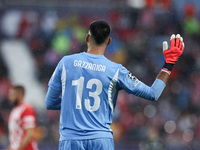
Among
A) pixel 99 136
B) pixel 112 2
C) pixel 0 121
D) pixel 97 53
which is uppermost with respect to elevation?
pixel 112 2

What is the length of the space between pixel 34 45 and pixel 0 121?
313cm

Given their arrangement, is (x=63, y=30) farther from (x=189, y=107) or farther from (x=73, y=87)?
(x=73, y=87)

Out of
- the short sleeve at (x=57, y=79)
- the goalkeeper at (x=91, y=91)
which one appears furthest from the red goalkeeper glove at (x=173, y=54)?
the short sleeve at (x=57, y=79)

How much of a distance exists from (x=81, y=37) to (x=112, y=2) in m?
1.65

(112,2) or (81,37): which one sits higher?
(112,2)

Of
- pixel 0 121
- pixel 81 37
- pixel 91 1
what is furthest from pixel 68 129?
pixel 91 1

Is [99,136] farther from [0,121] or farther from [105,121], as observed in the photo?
[0,121]

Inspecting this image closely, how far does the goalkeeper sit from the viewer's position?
304cm

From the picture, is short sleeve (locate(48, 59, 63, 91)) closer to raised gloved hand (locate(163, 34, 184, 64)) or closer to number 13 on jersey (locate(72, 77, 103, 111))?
number 13 on jersey (locate(72, 77, 103, 111))

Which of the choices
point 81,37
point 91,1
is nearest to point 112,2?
point 91,1

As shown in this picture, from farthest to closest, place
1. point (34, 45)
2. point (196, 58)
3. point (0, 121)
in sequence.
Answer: point (34, 45)
point (196, 58)
point (0, 121)

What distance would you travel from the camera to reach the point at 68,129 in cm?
308

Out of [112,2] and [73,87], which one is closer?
[73,87]

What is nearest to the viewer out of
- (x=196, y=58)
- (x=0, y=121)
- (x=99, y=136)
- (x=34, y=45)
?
(x=99, y=136)
